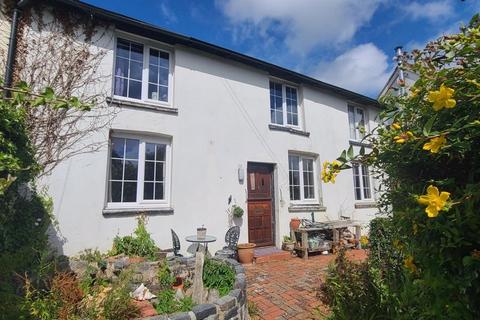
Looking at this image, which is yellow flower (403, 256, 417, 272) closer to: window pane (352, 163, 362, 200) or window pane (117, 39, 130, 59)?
window pane (117, 39, 130, 59)

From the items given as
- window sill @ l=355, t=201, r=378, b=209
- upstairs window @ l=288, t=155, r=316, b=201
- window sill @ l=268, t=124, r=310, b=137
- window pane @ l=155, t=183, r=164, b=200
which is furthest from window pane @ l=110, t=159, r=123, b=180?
window sill @ l=355, t=201, r=378, b=209

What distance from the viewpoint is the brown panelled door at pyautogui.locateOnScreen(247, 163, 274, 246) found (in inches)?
321

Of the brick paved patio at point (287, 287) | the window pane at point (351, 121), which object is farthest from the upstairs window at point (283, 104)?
the brick paved patio at point (287, 287)

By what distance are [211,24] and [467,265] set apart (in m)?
8.58

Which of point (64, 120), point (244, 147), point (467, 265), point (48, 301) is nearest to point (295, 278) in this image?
point (244, 147)

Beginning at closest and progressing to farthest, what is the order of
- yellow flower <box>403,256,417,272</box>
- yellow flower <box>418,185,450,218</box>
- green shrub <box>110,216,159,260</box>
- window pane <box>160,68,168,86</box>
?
A: yellow flower <box>418,185,450,218</box> < yellow flower <box>403,256,417,272</box> < green shrub <box>110,216,159,260</box> < window pane <box>160,68,168,86</box>

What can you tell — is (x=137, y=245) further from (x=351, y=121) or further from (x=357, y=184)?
(x=351, y=121)

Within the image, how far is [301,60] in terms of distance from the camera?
35.9 ft

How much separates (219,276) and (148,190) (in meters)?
3.18

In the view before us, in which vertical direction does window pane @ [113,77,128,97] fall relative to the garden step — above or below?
above

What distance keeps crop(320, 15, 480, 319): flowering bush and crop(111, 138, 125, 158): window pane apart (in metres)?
5.86

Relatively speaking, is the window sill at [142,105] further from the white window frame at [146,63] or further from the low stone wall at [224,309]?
the low stone wall at [224,309]

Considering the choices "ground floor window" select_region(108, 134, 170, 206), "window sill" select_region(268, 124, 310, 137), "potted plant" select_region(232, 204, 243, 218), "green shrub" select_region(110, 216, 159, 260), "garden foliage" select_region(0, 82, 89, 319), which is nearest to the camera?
"garden foliage" select_region(0, 82, 89, 319)

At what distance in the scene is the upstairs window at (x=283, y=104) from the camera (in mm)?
9336
